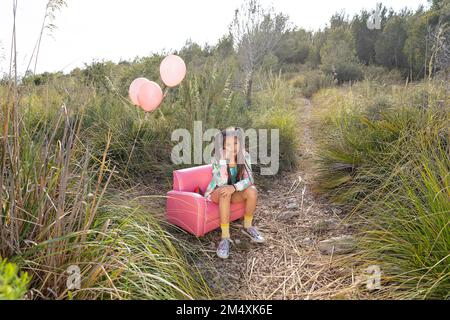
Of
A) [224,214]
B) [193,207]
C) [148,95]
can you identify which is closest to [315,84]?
[148,95]

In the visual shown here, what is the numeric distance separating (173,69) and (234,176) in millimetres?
1901

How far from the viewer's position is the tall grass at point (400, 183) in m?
1.71

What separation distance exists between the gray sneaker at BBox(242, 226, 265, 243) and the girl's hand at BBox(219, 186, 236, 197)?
1.41 feet

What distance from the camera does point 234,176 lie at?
291cm

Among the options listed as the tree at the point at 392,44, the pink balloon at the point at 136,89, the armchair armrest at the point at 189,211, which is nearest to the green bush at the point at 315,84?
the tree at the point at 392,44

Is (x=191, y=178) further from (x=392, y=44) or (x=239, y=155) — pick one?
(x=392, y=44)

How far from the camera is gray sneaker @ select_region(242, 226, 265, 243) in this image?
2766 mm

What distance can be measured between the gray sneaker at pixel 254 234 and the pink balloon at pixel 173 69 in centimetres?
226

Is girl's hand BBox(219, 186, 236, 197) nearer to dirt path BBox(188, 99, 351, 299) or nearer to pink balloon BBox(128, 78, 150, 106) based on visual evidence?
dirt path BBox(188, 99, 351, 299)

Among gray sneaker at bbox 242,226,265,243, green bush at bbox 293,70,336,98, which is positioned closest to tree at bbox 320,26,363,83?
green bush at bbox 293,70,336,98
